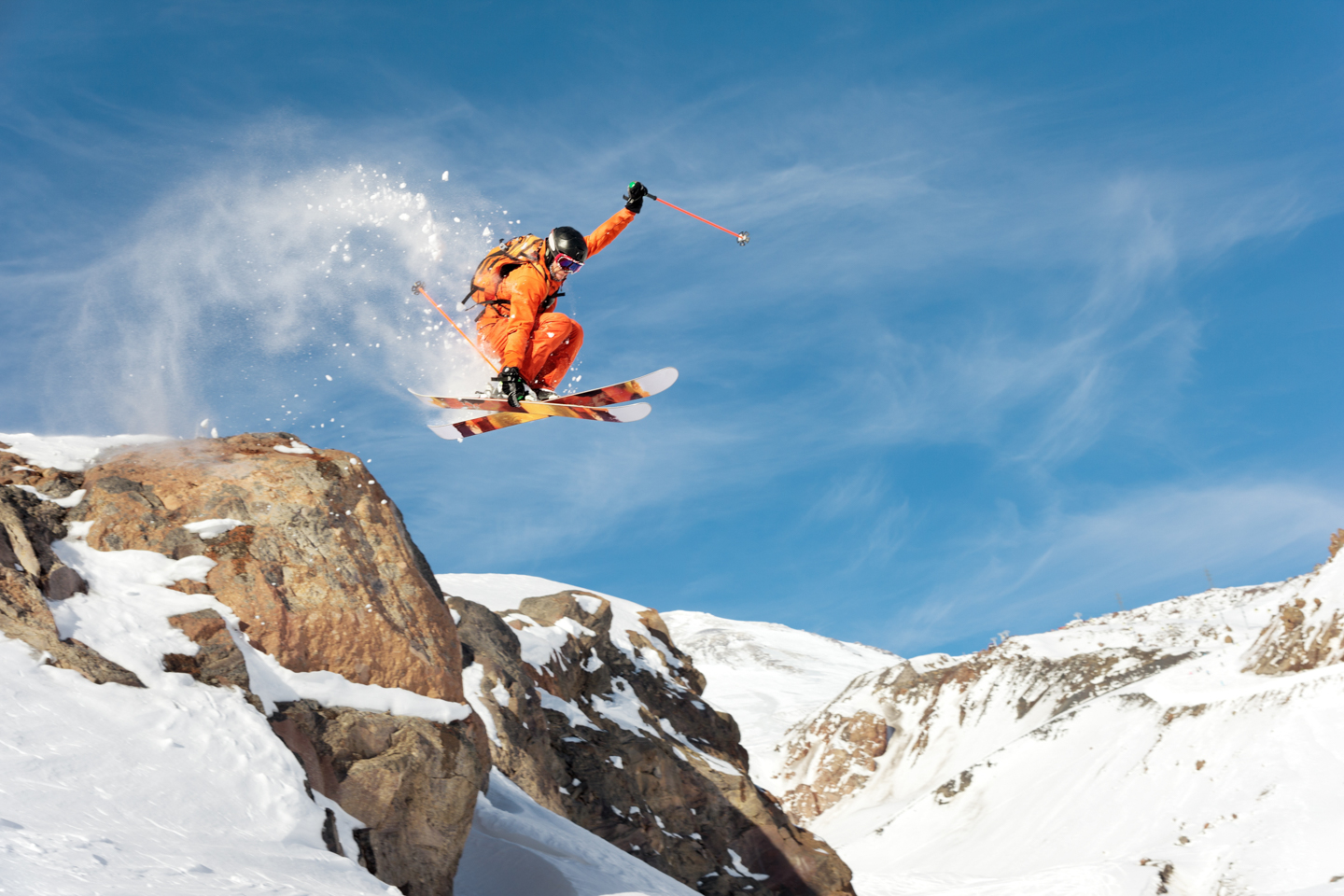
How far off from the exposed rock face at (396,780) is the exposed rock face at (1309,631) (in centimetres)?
2972

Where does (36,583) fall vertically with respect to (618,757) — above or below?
above

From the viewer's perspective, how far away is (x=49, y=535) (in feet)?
31.2

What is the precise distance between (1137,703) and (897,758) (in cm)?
2131

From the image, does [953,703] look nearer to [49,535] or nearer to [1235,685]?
[1235,685]

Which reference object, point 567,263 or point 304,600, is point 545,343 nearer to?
point 567,263

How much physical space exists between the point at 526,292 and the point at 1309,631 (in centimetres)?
3074

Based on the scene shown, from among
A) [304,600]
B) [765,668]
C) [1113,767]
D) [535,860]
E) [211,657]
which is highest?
[765,668]

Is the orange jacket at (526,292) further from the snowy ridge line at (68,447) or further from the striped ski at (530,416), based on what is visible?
the snowy ridge line at (68,447)

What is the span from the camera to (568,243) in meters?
12.0

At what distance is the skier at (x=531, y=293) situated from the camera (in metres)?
12.1

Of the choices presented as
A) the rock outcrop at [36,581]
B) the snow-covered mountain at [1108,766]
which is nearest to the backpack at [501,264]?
the rock outcrop at [36,581]

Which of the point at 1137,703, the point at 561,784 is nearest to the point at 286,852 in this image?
the point at 561,784

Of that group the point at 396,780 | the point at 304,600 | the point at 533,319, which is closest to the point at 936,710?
the point at 533,319

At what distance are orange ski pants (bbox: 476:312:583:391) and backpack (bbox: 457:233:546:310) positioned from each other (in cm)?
32
